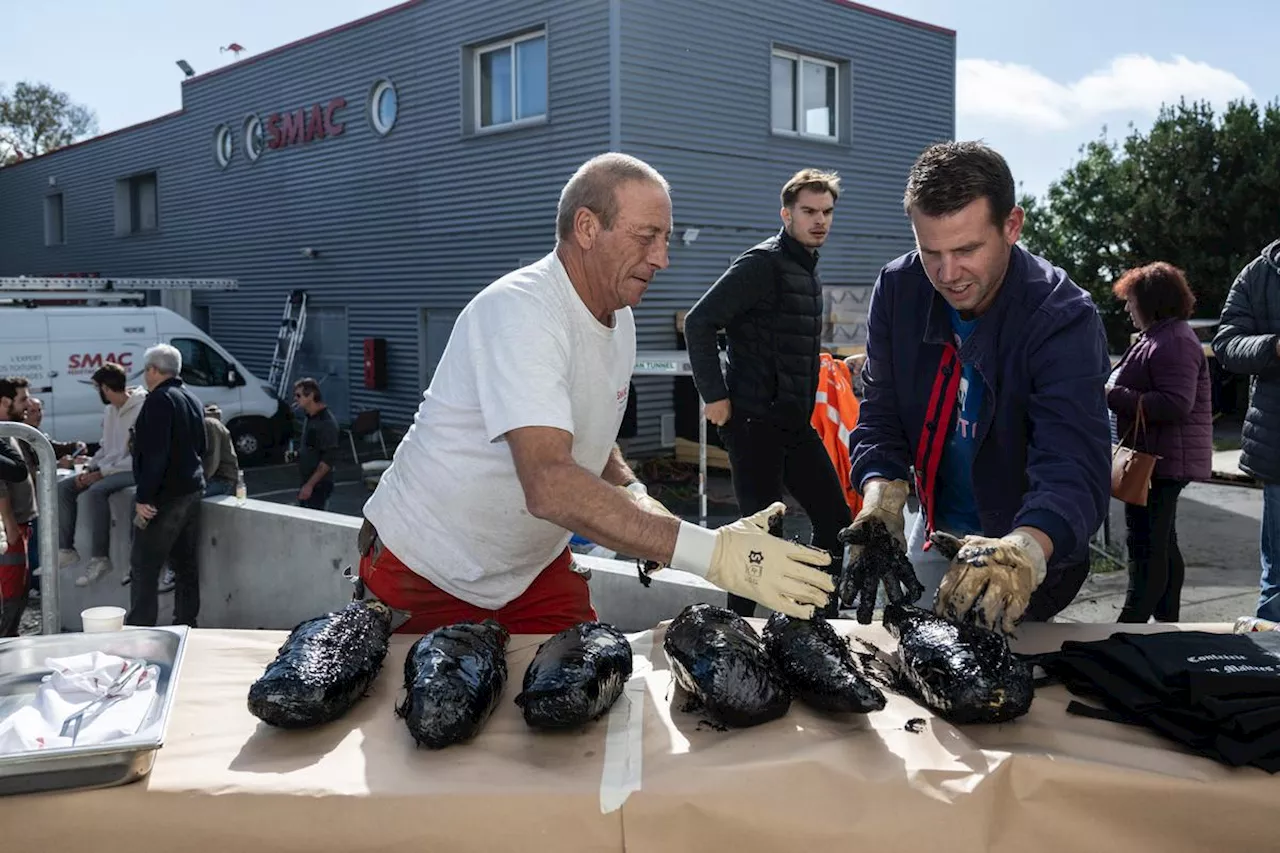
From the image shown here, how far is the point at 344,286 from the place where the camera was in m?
18.9

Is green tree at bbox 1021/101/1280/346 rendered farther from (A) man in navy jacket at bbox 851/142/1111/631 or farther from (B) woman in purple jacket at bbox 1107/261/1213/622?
(A) man in navy jacket at bbox 851/142/1111/631

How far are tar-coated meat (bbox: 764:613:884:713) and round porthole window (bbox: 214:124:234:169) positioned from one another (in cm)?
2163

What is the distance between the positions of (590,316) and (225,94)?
21233mm

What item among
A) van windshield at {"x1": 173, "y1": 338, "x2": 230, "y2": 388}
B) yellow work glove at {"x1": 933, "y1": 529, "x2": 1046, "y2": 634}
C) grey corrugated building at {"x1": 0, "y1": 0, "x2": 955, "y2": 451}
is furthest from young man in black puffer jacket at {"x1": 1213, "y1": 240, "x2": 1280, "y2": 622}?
van windshield at {"x1": 173, "y1": 338, "x2": 230, "y2": 388}

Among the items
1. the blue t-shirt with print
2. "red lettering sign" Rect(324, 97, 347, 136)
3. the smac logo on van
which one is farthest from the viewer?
"red lettering sign" Rect(324, 97, 347, 136)

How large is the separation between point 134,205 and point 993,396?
1038 inches

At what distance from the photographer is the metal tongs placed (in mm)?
2086

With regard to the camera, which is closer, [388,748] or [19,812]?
[19,812]

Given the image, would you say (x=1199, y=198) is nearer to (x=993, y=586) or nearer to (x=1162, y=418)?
(x=1162, y=418)

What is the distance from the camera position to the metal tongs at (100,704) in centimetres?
209

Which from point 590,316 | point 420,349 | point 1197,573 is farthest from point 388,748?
point 420,349

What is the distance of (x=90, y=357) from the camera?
1331 centimetres

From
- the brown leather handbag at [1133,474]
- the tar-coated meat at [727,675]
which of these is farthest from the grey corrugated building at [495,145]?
the tar-coated meat at [727,675]

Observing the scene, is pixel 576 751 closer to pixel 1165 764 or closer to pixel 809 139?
pixel 1165 764
